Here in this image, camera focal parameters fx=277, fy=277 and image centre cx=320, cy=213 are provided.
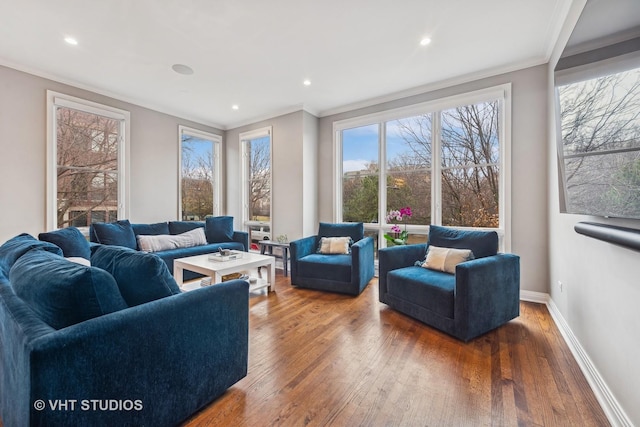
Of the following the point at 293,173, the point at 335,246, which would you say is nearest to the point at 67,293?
the point at 335,246

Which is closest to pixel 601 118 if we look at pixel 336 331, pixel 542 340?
pixel 542 340

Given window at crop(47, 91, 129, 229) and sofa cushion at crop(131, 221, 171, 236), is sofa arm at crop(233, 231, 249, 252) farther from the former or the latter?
window at crop(47, 91, 129, 229)

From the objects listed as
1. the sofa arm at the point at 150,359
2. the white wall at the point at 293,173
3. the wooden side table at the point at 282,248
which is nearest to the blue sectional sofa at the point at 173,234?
the wooden side table at the point at 282,248

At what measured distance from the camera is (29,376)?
95cm

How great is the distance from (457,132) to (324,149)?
2141mm

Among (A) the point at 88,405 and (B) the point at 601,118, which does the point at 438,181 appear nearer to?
(B) the point at 601,118

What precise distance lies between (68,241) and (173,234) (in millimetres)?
1701

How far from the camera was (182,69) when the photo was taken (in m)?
3.40

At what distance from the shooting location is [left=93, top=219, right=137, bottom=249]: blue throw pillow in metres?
3.60

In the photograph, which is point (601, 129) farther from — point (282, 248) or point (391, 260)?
point (282, 248)

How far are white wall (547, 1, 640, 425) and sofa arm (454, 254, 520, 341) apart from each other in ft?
1.33

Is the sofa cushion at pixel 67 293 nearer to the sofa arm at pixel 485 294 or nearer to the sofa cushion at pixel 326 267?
the sofa arm at pixel 485 294

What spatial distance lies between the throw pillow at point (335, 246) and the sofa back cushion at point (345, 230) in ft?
0.43

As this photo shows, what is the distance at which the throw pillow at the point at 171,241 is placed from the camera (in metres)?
3.96
